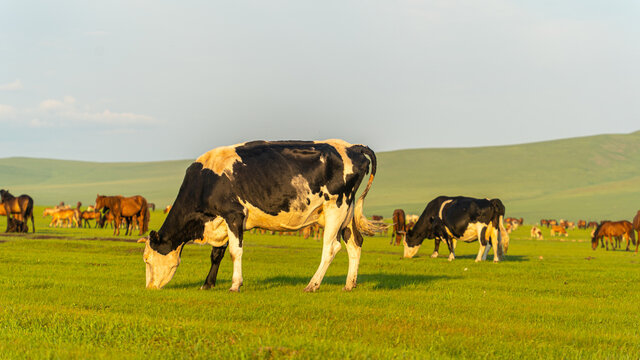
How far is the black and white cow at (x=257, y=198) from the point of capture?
15.3 metres

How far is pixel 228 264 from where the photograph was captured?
77.9ft

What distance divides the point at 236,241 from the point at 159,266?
7.03 feet

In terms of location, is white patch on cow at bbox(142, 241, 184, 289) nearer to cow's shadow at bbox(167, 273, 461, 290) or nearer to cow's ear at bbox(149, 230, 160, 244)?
cow's ear at bbox(149, 230, 160, 244)

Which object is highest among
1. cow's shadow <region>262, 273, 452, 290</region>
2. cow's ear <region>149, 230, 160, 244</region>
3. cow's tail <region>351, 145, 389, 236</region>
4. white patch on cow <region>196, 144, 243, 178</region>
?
white patch on cow <region>196, 144, 243, 178</region>

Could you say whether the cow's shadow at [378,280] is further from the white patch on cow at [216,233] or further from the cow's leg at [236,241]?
the cow's leg at [236,241]

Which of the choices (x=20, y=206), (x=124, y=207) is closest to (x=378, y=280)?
(x=20, y=206)

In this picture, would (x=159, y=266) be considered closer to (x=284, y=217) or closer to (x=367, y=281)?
(x=284, y=217)

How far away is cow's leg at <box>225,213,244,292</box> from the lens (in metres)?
15.0

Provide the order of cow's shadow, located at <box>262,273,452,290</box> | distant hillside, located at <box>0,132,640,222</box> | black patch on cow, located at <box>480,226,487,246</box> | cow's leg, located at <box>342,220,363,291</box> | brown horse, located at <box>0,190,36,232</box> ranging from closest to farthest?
cow's leg, located at <box>342,220,363,291</box> → cow's shadow, located at <box>262,273,452,290</box> → black patch on cow, located at <box>480,226,487,246</box> → brown horse, located at <box>0,190,36,232</box> → distant hillside, located at <box>0,132,640,222</box>

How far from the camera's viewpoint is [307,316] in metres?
11.5

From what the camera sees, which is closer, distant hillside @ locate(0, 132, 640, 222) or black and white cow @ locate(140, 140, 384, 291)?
black and white cow @ locate(140, 140, 384, 291)

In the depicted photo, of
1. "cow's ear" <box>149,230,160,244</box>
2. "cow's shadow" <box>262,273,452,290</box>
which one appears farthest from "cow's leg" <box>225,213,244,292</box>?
"cow's shadow" <box>262,273,452,290</box>

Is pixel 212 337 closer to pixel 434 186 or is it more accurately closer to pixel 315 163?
pixel 315 163

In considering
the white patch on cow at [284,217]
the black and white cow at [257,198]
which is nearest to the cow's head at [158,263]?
the black and white cow at [257,198]
